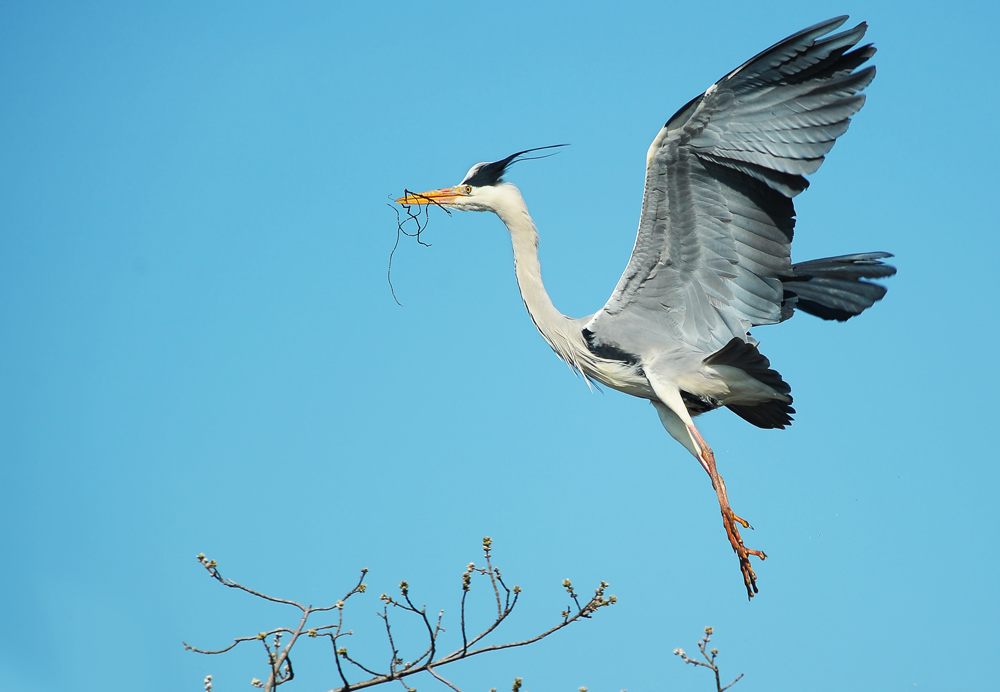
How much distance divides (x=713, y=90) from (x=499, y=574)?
2704mm

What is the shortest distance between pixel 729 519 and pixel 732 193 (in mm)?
1801

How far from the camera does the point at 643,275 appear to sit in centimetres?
570

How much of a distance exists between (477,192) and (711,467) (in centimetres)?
243

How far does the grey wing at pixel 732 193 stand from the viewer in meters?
4.98

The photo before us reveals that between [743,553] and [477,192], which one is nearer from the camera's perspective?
[743,553]

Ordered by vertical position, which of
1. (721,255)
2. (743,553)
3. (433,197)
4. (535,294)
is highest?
(433,197)

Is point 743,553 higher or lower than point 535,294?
lower

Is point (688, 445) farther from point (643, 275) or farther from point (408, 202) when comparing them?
point (408, 202)

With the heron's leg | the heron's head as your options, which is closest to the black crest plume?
the heron's head

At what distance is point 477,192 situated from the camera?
6.44 metres

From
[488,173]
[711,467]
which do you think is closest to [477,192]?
[488,173]

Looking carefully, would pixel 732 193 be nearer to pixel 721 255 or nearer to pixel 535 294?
pixel 721 255

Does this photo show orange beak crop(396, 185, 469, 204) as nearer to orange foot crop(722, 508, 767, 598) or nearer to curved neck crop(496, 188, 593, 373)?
curved neck crop(496, 188, 593, 373)

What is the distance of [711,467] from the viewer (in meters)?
5.46
